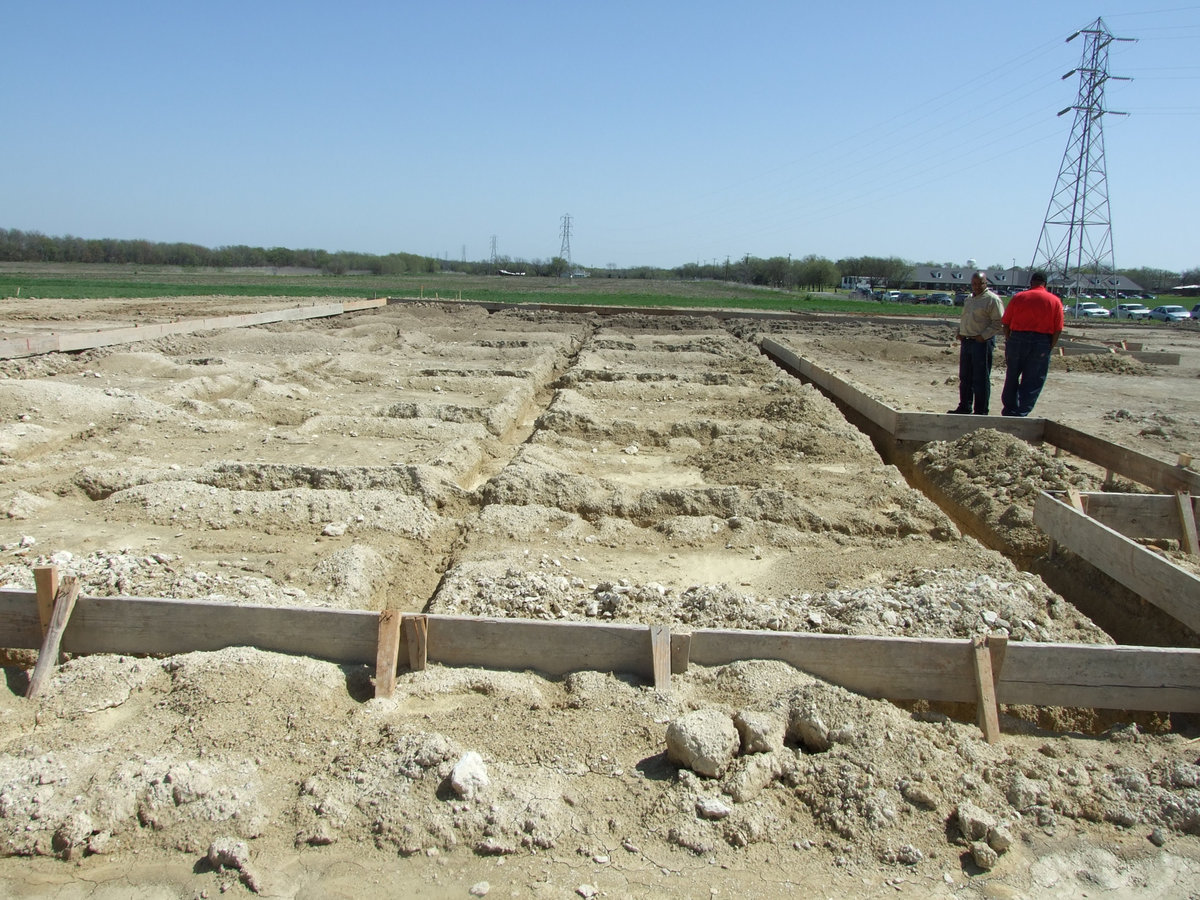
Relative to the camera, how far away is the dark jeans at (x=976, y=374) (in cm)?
890

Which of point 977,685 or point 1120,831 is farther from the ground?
point 977,685

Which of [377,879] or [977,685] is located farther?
[977,685]

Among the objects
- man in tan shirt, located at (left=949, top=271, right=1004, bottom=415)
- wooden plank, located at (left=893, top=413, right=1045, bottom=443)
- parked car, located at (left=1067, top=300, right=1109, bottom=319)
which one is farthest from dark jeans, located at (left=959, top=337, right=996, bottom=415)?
parked car, located at (left=1067, top=300, right=1109, bottom=319)

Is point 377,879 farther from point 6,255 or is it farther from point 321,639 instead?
point 6,255

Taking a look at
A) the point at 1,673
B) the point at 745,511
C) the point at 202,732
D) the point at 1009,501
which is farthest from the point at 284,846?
the point at 1009,501

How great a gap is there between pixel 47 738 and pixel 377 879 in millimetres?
1542

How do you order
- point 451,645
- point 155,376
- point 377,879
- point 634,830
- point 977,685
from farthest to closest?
1. point 155,376
2. point 451,645
3. point 977,685
4. point 634,830
5. point 377,879

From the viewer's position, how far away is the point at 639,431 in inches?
365

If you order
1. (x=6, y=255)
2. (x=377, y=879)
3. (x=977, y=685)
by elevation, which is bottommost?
(x=377, y=879)

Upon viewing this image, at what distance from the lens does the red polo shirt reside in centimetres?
837

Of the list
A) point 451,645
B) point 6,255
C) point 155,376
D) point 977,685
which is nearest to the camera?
point 977,685

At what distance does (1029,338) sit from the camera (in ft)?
28.2

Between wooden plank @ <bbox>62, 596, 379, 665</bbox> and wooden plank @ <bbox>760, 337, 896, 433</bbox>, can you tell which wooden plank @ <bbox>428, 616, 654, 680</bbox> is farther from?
wooden plank @ <bbox>760, 337, 896, 433</bbox>

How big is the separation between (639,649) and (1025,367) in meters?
7.04
